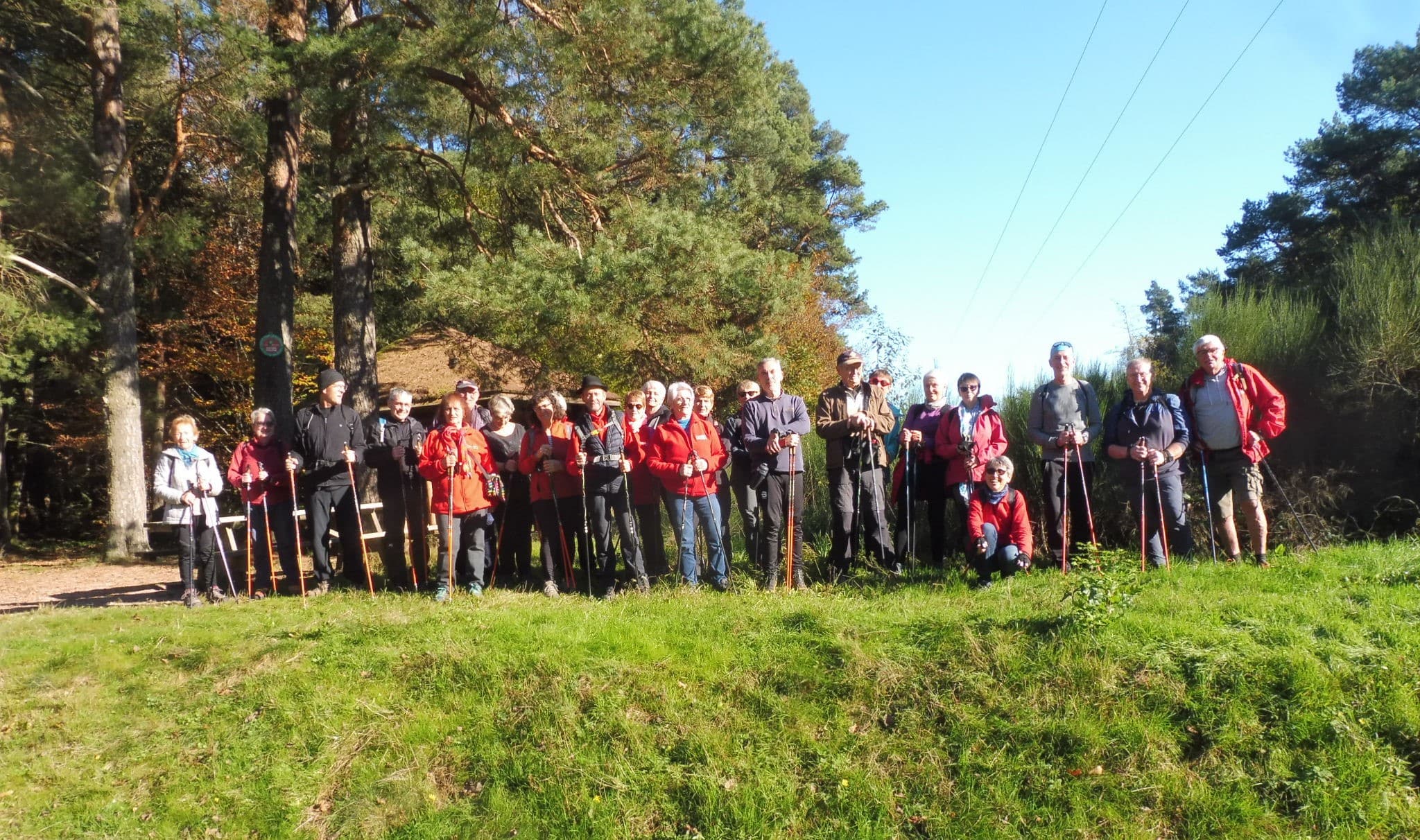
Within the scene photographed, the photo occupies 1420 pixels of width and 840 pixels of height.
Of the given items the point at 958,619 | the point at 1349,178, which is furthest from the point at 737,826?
the point at 1349,178

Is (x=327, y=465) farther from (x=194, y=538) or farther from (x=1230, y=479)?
(x=1230, y=479)

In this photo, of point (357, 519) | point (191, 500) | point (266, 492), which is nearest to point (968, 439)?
point (357, 519)

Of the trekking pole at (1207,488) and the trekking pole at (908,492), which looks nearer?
the trekking pole at (1207,488)

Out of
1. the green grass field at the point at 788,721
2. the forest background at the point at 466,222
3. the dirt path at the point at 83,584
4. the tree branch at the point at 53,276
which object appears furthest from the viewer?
the tree branch at the point at 53,276

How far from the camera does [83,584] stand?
13227mm

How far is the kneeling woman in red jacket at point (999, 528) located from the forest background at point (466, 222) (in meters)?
2.59

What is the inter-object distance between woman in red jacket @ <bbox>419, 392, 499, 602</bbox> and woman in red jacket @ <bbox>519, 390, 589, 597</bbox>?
44cm

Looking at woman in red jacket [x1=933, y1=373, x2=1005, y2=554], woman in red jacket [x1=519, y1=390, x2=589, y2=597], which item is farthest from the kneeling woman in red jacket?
woman in red jacket [x1=519, y1=390, x2=589, y2=597]

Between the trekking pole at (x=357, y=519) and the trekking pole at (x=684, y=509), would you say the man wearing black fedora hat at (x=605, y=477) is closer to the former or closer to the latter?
the trekking pole at (x=684, y=509)

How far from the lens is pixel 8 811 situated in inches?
224

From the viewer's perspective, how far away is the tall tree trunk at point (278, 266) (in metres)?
13.5

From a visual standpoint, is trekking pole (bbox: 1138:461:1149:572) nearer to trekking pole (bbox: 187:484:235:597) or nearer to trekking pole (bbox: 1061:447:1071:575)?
trekking pole (bbox: 1061:447:1071:575)

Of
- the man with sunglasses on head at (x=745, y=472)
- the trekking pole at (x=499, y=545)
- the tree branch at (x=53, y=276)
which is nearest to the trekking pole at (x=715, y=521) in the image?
the man with sunglasses on head at (x=745, y=472)

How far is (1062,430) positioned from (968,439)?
0.76 m
